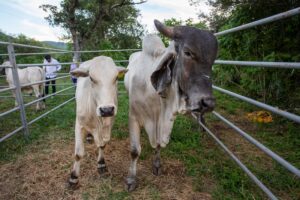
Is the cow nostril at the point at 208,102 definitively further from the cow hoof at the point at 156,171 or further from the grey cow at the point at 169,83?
the cow hoof at the point at 156,171

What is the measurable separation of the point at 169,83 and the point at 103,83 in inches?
27.4

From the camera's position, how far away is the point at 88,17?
18.9 metres

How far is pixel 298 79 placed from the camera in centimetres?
424

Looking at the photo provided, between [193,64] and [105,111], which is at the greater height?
[193,64]

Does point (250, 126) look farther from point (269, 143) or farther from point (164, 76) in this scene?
point (164, 76)

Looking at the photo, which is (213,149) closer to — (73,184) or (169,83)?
(169,83)

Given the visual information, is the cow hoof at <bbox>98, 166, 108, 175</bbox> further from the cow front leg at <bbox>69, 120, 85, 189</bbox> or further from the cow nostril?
the cow nostril

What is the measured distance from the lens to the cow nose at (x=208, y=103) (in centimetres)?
186

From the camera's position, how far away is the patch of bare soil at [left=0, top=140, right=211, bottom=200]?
2.84 m

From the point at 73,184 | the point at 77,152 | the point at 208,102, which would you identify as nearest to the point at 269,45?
the point at 208,102

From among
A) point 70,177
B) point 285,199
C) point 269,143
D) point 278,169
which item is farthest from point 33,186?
point 269,143

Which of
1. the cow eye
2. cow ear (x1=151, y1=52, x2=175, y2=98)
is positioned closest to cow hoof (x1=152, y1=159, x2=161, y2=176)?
cow ear (x1=151, y1=52, x2=175, y2=98)

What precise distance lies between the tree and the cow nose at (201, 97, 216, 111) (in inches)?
678

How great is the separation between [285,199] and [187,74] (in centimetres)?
178
